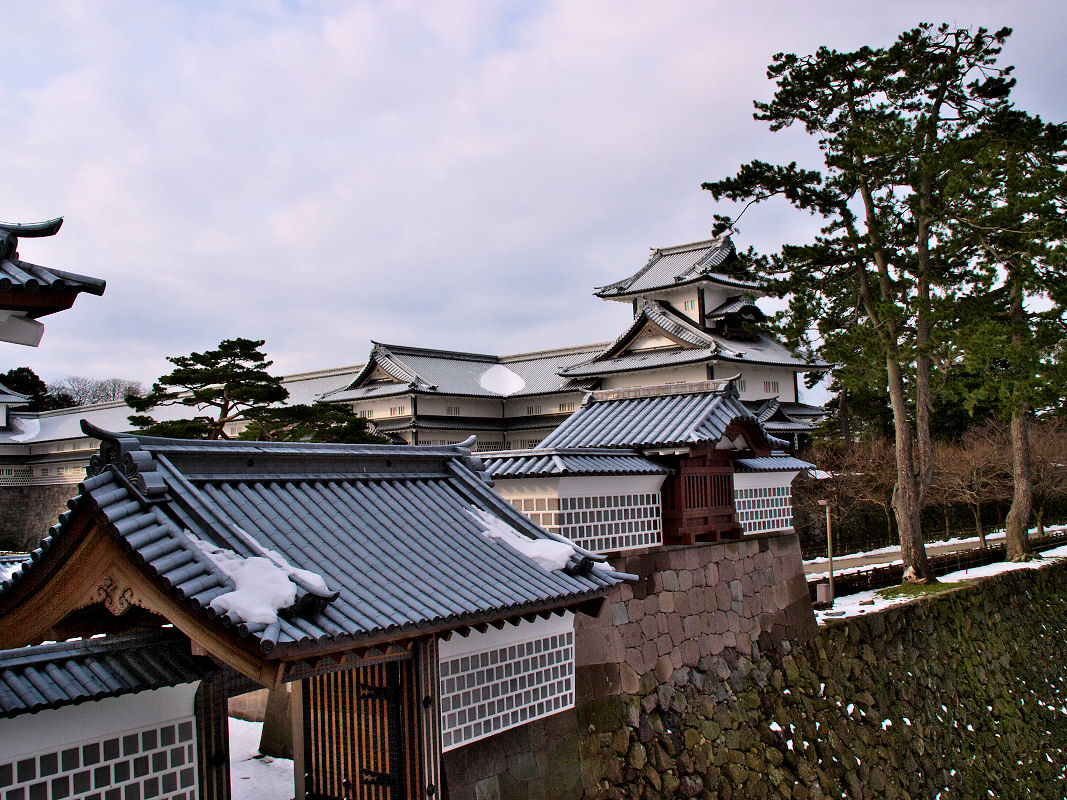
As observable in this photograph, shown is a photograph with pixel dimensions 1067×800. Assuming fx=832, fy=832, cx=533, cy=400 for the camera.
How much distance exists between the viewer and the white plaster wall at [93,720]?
180 inches

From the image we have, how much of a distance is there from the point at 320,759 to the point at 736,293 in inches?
1092

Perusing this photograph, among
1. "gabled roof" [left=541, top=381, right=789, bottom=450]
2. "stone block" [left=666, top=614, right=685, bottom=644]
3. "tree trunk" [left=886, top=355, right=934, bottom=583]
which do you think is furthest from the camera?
"tree trunk" [left=886, top=355, right=934, bottom=583]

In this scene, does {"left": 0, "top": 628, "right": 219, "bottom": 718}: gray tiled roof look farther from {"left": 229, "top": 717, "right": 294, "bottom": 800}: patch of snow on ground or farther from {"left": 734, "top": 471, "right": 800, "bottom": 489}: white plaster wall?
{"left": 734, "top": 471, "right": 800, "bottom": 489}: white plaster wall

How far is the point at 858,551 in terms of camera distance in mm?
31438

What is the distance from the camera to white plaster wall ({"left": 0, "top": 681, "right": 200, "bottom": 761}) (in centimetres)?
458

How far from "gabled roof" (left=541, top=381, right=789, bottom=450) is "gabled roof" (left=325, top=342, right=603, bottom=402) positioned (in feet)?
62.8

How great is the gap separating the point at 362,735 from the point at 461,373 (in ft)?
94.6

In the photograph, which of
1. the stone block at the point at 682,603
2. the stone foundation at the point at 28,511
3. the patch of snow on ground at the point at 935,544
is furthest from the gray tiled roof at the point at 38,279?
the stone foundation at the point at 28,511

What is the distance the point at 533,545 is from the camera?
7.53 meters

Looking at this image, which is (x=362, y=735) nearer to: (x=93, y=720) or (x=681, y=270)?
(x=93, y=720)

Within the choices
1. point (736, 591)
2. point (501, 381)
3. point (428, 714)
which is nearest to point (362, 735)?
point (428, 714)

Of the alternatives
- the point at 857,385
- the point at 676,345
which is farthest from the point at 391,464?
the point at 676,345

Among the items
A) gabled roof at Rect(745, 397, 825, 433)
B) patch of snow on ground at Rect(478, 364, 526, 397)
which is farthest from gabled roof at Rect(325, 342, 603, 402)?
gabled roof at Rect(745, 397, 825, 433)

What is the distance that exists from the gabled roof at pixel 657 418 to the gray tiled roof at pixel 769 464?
0.46 metres
